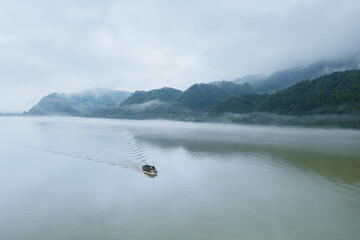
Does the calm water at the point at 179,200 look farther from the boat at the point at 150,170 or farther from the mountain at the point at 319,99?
the mountain at the point at 319,99

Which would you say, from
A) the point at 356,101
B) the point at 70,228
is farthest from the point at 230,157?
the point at 356,101

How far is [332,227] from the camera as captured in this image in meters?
12.5

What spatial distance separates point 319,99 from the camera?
5020 inches

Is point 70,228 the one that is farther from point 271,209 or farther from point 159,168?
point 159,168

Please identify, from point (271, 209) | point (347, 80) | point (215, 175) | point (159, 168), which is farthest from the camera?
point (347, 80)

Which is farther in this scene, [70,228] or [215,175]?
[215,175]

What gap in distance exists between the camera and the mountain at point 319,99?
11405cm

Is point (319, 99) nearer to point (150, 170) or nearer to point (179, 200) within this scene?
point (150, 170)

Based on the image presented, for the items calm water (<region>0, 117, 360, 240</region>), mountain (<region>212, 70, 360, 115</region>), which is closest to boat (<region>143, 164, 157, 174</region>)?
calm water (<region>0, 117, 360, 240</region>)

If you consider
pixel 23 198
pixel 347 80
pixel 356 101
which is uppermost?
pixel 347 80

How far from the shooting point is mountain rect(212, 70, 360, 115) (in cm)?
11405

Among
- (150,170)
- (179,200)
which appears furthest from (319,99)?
(179,200)

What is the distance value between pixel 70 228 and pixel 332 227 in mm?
→ 14633

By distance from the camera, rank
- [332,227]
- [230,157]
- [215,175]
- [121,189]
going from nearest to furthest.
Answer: [332,227]
[121,189]
[215,175]
[230,157]
